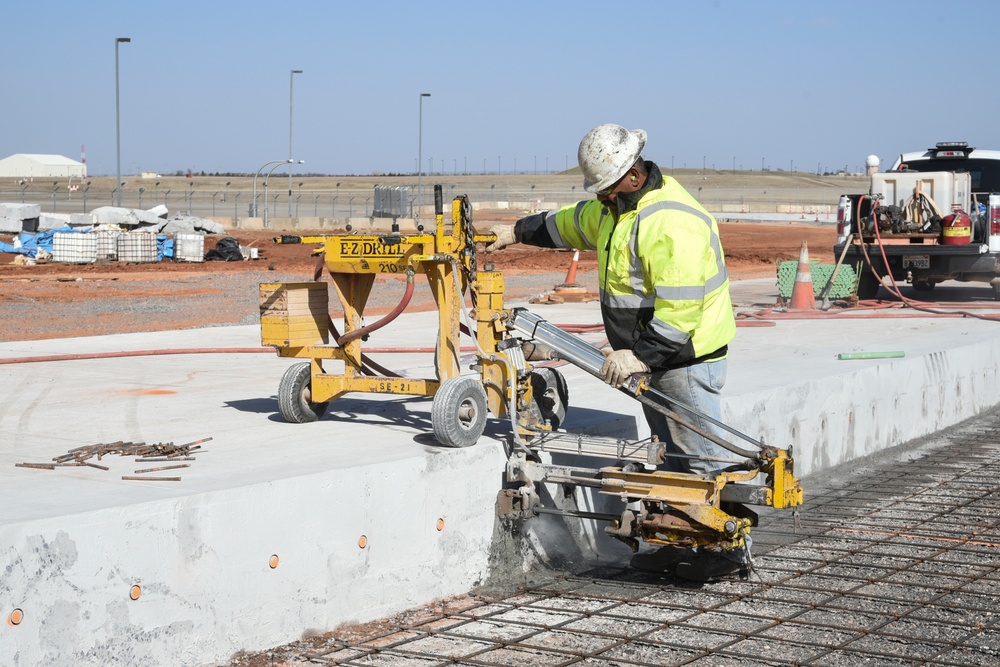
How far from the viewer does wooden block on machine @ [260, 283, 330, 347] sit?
6.59 metres

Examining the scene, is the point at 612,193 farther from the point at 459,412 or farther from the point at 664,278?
the point at 459,412

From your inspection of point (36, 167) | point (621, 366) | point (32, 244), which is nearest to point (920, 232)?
point (621, 366)

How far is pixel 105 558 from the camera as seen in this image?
4.23m

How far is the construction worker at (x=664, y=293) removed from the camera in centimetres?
534

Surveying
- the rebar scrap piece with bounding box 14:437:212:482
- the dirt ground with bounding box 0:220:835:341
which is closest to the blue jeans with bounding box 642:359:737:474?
the rebar scrap piece with bounding box 14:437:212:482

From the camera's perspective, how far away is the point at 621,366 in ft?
17.5

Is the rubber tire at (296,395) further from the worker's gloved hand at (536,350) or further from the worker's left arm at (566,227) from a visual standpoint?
the worker's left arm at (566,227)

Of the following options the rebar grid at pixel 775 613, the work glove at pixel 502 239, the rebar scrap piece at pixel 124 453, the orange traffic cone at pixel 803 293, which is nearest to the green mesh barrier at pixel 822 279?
the orange traffic cone at pixel 803 293

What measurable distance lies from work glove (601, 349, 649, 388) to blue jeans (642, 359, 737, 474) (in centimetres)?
38

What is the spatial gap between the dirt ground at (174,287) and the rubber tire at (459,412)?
3.71 meters

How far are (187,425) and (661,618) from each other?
2959 mm

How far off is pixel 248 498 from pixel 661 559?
2.37 m

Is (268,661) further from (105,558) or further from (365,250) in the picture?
(365,250)

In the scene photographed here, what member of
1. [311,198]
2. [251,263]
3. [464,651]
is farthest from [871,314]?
[311,198]
